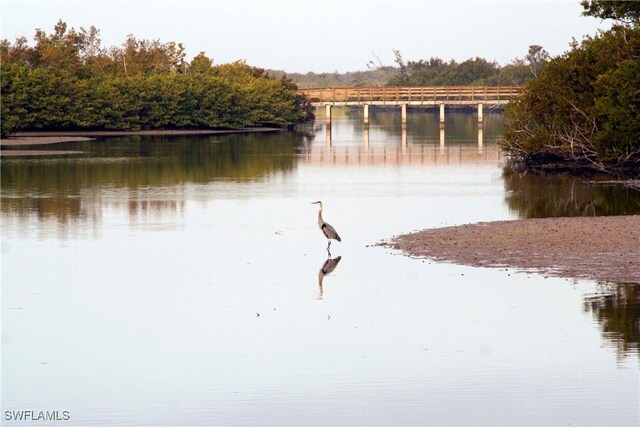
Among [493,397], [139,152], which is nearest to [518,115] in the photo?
[139,152]

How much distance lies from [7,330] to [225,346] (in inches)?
141

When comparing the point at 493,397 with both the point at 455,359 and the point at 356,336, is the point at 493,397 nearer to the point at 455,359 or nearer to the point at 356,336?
the point at 455,359

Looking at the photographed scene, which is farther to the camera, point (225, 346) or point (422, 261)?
point (422, 261)

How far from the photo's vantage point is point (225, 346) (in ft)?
58.3

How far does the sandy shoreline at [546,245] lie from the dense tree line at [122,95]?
6386 centimetres

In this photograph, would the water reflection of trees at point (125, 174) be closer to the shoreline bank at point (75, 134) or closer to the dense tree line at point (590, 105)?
the shoreline bank at point (75, 134)

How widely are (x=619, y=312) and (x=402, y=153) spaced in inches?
2171

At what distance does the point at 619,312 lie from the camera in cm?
1953

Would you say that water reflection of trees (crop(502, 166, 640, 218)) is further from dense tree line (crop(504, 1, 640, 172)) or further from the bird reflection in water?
the bird reflection in water

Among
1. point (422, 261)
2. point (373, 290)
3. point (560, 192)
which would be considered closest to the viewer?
point (373, 290)

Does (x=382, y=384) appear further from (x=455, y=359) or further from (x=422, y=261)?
(x=422, y=261)

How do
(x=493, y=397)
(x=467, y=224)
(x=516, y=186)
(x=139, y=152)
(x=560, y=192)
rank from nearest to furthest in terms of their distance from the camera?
(x=493, y=397) < (x=467, y=224) < (x=560, y=192) < (x=516, y=186) < (x=139, y=152)

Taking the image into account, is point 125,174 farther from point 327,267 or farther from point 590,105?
point 327,267

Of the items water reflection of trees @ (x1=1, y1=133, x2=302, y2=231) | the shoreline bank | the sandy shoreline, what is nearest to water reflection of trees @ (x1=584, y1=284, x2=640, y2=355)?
the sandy shoreline
